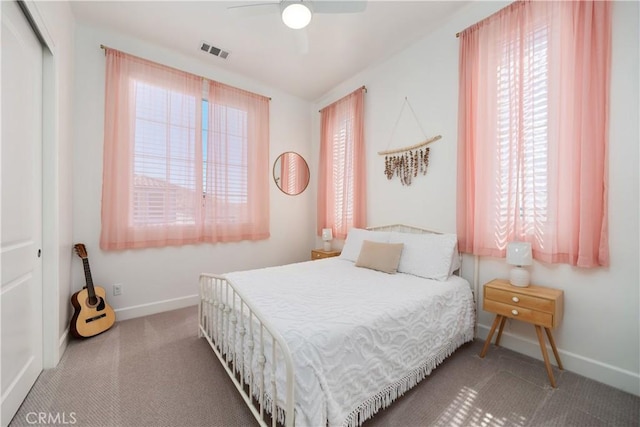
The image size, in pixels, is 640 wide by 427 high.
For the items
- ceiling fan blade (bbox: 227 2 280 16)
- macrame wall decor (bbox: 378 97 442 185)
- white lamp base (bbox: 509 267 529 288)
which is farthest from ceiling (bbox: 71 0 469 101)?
white lamp base (bbox: 509 267 529 288)

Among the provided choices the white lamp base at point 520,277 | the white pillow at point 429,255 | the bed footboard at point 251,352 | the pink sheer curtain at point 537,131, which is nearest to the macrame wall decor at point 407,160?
the pink sheer curtain at point 537,131

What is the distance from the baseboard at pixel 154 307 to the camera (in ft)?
9.11

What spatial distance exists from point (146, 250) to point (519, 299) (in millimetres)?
3627

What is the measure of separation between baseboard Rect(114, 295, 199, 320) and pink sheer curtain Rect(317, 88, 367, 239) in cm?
207

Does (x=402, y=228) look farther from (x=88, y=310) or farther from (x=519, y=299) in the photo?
(x=88, y=310)

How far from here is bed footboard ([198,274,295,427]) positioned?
1.15 metres

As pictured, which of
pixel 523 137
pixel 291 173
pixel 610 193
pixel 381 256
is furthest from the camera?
pixel 291 173

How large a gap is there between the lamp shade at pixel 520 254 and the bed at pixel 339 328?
445mm

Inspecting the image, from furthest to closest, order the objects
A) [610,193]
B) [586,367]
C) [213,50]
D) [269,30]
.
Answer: [213,50] → [269,30] → [586,367] → [610,193]

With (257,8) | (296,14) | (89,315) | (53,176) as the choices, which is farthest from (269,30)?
(89,315)

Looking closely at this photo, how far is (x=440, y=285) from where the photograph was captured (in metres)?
2.08

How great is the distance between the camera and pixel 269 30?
2643 millimetres

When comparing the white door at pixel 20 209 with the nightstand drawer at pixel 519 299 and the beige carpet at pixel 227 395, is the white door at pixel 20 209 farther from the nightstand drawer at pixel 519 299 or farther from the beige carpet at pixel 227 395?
the nightstand drawer at pixel 519 299

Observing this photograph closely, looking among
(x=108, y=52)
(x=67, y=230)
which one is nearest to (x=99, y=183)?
(x=67, y=230)
